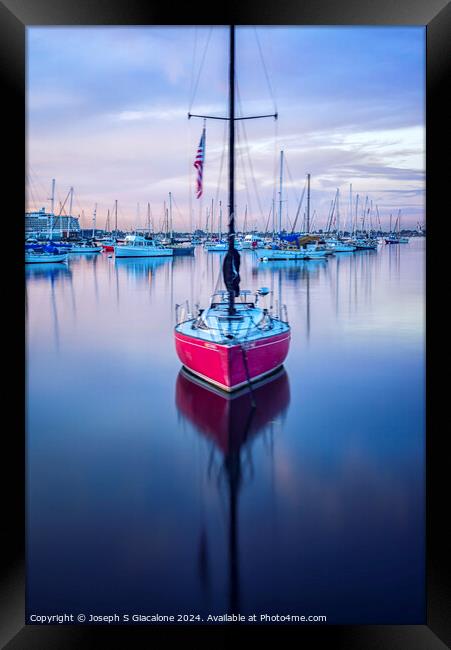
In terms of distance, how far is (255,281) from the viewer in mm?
18562

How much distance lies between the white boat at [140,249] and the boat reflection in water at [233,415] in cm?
2493

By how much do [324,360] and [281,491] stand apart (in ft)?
14.5

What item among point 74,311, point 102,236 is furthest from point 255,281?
point 102,236

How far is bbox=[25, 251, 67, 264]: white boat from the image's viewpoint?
24.8 meters

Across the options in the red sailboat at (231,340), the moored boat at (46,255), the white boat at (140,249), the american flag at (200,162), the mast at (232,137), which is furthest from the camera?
the white boat at (140,249)

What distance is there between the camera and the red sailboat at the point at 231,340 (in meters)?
5.43

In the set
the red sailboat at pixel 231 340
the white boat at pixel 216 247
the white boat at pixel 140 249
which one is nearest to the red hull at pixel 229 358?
the red sailboat at pixel 231 340

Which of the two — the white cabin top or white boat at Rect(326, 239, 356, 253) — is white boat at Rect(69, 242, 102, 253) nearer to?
the white cabin top

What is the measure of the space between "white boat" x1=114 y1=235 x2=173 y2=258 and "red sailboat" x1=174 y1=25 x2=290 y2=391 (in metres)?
25.2

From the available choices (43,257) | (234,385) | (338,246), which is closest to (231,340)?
(234,385)

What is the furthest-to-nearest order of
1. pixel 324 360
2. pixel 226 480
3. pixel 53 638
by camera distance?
pixel 324 360
pixel 226 480
pixel 53 638

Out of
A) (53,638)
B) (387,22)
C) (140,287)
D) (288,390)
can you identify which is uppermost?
(387,22)
